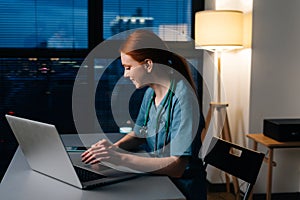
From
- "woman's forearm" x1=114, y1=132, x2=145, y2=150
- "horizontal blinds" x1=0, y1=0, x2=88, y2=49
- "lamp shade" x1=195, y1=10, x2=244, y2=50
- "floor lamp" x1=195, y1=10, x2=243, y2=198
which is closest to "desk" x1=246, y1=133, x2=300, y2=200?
"floor lamp" x1=195, y1=10, x2=243, y2=198

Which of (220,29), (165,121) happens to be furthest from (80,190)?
(220,29)

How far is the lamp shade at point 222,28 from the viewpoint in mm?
2805

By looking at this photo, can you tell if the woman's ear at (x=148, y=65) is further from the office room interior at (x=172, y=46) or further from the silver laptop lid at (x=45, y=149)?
the office room interior at (x=172, y=46)

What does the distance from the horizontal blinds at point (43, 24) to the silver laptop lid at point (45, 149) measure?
1938mm

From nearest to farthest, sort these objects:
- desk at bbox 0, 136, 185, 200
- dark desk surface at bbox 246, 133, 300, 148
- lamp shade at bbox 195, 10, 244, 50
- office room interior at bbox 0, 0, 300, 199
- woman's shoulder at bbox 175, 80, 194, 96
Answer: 1. desk at bbox 0, 136, 185, 200
2. woman's shoulder at bbox 175, 80, 194, 96
3. dark desk surface at bbox 246, 133, 300, 148
4. lamp shade at bbox 195, 10, 244, 50
5. office room interior at bbox 0, 0, 300, 199

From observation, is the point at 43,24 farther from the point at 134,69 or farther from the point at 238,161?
the point at 238,161

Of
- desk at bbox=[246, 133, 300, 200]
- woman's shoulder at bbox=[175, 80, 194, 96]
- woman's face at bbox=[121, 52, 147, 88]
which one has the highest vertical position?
woman's face at bbox=[121, 52, 147, 88]

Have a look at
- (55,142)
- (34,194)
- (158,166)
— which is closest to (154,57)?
(158,166)

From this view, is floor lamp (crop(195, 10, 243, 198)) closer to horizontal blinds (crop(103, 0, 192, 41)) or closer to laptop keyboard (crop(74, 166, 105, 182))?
horizontal blinds (crop(103, 0, 192, 41))

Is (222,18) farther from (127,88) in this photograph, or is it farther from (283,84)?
(127,88)

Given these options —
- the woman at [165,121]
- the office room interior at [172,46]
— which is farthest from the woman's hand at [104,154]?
the office room interior at [172,46]

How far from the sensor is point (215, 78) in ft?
11.2

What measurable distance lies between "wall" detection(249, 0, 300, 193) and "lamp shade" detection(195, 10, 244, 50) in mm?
134

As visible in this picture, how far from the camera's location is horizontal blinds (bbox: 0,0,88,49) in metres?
3.26
